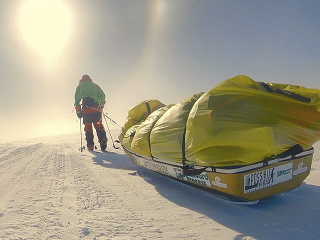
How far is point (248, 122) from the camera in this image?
7.20ft

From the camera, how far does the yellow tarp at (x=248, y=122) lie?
2.17 meters

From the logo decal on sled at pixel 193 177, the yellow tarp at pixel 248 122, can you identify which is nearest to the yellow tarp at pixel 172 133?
the logo decal on sled at pixel 193 177

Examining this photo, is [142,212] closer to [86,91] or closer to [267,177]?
[267,177]

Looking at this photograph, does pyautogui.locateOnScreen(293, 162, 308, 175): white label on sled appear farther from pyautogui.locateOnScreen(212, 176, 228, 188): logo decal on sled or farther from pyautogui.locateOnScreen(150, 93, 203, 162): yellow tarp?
pyautogui.locateOnScreen(150, 93, 203, 162): yellow tarp

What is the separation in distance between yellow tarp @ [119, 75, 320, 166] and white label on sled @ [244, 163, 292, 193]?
0.61ft

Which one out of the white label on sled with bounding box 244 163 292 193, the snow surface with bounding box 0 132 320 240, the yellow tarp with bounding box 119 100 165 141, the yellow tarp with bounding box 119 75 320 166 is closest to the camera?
the snow surface with bounding box 0 132 320 240

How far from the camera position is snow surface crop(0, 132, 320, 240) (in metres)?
2.01

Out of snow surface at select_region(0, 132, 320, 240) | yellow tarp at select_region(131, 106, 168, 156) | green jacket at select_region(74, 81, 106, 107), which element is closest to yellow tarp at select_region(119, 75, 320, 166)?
snow surface at select_region(0, 132, 320, 240)

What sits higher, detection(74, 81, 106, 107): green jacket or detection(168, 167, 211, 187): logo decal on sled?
detection(74, 81, 106, 107): green jacket

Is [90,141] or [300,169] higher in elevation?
[90,141]

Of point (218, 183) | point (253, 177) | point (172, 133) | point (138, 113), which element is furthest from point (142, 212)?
point (138, 113)

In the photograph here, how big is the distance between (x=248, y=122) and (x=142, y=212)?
1.35 meters

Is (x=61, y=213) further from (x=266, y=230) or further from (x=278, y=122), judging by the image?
(x=278, y=122)

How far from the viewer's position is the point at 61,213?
7.89 feet
